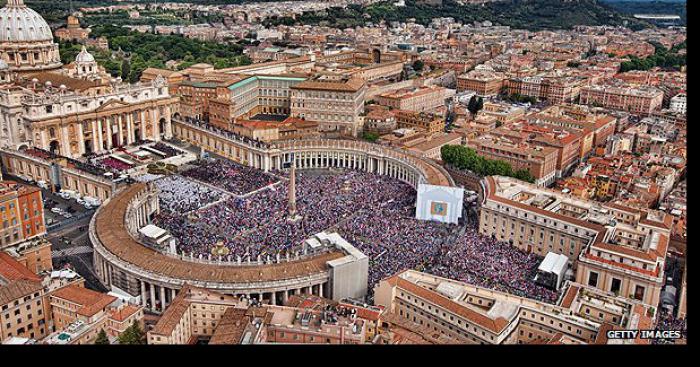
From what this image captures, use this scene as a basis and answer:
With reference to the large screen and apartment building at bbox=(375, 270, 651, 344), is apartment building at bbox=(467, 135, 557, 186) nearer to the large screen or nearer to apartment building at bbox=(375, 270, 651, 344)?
the large screen

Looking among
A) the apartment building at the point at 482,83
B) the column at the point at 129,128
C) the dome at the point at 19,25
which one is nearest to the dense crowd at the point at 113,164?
the column at the point at 129,128

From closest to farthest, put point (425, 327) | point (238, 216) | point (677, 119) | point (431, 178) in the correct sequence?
point (425, 327) < point (238, 216) < point (431, 178) < point (677, 119)

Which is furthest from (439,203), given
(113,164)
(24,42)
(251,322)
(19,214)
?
(24,42)

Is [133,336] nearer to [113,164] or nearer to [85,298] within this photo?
[85,298]

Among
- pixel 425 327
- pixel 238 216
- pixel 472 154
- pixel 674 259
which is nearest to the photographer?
pixel 425 327
